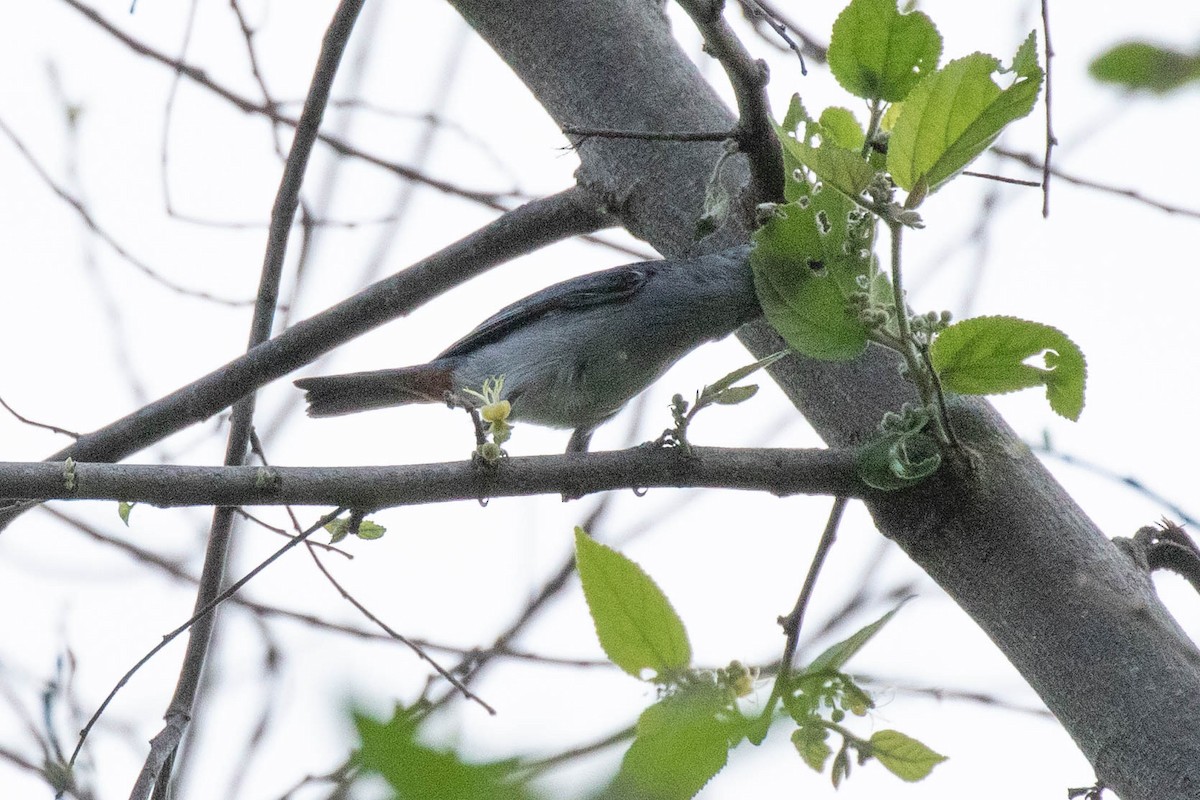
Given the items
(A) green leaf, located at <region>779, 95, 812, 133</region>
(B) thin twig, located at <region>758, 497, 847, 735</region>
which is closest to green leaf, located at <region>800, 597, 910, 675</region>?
(B) thin twig, located at <region>758, 497, 847, 735</region>

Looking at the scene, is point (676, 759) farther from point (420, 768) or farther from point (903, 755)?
point (903, 755)

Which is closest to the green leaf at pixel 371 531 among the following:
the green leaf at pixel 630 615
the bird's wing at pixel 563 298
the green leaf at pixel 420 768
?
the green leaf at pixel 630 615

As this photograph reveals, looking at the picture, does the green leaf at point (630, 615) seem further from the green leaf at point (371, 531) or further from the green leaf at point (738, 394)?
the green leaf at point (371, 531)

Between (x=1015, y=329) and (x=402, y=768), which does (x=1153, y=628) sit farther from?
(x=402, y=768)

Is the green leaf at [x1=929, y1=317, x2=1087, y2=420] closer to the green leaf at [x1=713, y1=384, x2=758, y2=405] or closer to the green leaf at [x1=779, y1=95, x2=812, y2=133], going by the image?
the green leaf at [x1=713, y1=384, x2=758, y2=405]

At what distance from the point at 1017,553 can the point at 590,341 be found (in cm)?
232

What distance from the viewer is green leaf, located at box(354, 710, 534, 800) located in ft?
1.77

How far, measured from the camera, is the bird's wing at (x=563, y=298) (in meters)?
4.42

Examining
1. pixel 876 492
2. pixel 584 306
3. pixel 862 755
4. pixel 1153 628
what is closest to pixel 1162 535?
pixel 1153 628

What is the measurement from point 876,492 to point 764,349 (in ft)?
2.81

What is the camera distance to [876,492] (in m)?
2.18


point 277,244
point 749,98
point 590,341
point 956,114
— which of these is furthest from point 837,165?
point 590,341

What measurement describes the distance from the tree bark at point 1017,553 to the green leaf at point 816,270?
0.36m

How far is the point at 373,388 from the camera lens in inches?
183
